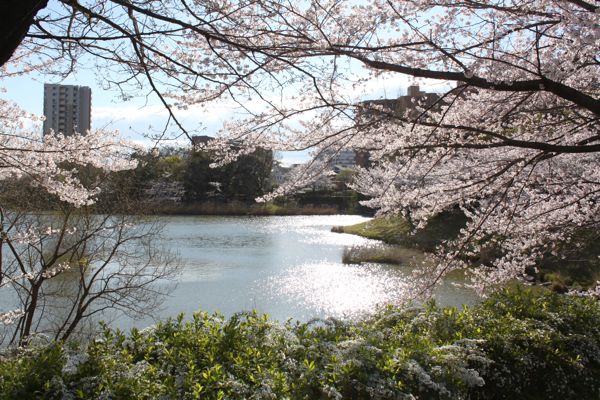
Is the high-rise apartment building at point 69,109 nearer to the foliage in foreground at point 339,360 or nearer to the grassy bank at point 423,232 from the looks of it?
the foliage in foreground at point 339,360

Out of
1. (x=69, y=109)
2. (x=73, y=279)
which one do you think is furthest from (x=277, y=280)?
(x=69, y=109)

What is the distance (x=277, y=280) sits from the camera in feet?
30.7

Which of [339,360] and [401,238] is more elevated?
[339,360]

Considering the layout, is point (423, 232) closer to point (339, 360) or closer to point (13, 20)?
point (339, 360)

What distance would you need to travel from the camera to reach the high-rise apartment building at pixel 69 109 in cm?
596

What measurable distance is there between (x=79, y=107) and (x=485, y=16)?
531cm

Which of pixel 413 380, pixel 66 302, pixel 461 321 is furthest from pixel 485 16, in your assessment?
pixel 66 302

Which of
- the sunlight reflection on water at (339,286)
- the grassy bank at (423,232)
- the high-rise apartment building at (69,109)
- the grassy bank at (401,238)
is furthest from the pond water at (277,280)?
the high-rise apartment building at (69,109)

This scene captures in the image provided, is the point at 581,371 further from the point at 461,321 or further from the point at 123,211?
the point at 123,211

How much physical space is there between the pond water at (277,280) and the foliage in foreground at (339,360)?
5.81 ft

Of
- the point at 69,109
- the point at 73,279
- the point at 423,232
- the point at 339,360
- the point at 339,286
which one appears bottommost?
the point at 339,286

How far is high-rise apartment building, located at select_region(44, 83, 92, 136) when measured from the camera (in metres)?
5.96

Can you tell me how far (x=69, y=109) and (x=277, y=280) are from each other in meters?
4.90

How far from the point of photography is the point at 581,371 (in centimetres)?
279
